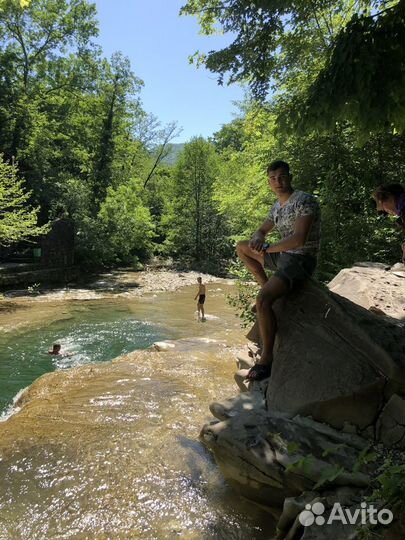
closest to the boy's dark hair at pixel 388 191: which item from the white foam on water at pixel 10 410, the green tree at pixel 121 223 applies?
the white foam on water at pixel 10 410

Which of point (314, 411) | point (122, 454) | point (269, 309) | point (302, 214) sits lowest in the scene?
point (122, 454)

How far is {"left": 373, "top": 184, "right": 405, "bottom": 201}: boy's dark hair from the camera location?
4082 millimetres

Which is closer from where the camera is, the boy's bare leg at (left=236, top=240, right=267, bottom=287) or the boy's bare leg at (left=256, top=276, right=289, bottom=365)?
the boy's bare leg at (left=256, top=276, right=289, bottom=365)

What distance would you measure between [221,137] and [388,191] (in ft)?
156

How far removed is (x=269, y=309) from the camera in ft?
12.4

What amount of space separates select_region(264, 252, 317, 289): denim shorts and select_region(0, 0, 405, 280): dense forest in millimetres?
1580

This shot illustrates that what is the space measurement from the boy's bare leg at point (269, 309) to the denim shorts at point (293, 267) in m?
0.06

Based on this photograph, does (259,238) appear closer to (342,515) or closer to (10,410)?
(342,515)

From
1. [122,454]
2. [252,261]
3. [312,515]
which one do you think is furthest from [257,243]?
[122,454]

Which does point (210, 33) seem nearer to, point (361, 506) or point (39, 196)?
point (361, 506)

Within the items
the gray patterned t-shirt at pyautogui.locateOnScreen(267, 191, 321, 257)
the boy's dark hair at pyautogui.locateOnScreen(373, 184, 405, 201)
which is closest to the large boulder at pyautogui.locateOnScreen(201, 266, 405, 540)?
the gray patterned t-shirt at pyautogui.locateOnScreen(267, 191, 321, 257)

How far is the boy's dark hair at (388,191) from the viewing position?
408 cm

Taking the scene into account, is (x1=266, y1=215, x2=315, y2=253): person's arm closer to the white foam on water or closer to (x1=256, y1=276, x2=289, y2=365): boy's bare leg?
(x1=256, y1=276, x2=289, y2=365): boy's bare leg

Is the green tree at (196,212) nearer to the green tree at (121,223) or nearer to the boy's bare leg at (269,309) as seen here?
the green tree at (121,223)
